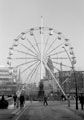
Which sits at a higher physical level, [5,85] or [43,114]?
[5,85]

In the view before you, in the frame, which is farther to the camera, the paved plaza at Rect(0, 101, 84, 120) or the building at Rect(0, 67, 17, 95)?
the building at Rect(0, 67, 17, 95)

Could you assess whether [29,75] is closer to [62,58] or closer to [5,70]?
[62,58]

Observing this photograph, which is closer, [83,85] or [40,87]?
[40,87]

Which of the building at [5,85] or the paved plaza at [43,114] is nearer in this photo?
the paved plaza at [43,114]

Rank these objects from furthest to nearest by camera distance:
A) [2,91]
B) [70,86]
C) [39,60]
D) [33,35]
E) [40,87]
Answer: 1. [2,91]
2. [70,86]
3. [40,87]
4. [33,35]
5. [39,60]

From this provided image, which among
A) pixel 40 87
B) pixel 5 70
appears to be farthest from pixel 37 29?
pixel 5 70

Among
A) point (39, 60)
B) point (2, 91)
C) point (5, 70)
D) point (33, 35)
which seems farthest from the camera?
point (5, 70)

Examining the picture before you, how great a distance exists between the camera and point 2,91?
124 m

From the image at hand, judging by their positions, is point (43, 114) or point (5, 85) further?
point (5, 85)

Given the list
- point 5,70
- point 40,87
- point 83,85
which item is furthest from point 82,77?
point 5,70

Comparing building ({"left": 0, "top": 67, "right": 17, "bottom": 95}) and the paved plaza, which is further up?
building ({"left": 0, "top": 67, "right": 17, "bottom": 95})

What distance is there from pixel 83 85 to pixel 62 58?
7164cm

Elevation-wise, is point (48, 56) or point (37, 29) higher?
point (37, 29)

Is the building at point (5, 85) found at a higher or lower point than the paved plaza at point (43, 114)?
higher
